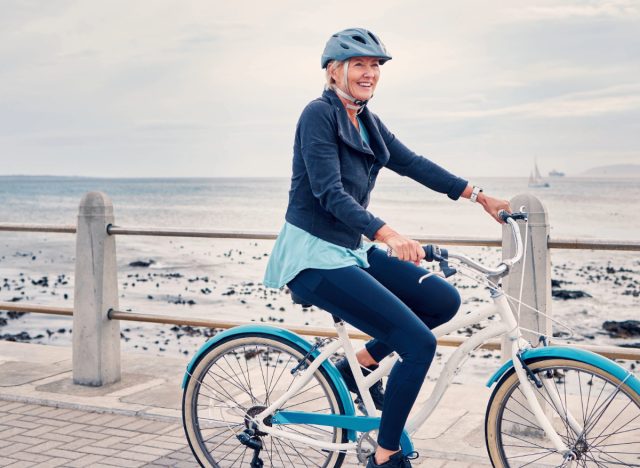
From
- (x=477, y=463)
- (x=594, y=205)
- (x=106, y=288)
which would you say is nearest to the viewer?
(x=477, y=463)

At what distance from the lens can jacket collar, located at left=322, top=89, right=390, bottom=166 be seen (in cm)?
357

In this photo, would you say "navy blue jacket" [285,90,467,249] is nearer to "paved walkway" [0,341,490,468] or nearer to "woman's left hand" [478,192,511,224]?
"woman's left hand" [478,192,511,224]

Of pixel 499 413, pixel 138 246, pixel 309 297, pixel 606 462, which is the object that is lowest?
pixel 138 246

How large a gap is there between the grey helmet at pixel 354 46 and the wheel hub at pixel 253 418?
5.50 feet

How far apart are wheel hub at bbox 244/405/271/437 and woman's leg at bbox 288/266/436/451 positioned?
25.0 inches

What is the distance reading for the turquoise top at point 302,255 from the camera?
361 cm

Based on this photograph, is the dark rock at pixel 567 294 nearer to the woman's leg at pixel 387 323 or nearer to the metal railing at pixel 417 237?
the metal railing at pixel 417 237

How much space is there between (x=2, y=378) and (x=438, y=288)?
432 cm

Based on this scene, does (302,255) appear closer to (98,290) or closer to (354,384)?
(354,384)

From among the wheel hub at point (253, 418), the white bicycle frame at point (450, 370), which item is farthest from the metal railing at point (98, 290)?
the white bicycle frame at point (450, 370)

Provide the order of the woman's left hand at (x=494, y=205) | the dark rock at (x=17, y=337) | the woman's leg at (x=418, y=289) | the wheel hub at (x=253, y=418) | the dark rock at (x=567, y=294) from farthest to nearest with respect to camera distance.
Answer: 1. the dark rock at (x=567, y=294)
2. the dark rock at (x=17, y=337)
3. the wheel hub at (x=253, y=418)
4. the woman's left hand at (x=494, y=205)
5. the woman's leg at (x=418, y=289)

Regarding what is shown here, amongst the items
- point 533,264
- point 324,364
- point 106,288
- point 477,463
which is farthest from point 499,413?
point 106,288

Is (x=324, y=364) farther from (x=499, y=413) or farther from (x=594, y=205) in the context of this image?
(x=594, y=205)

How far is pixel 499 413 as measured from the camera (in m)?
3.55
